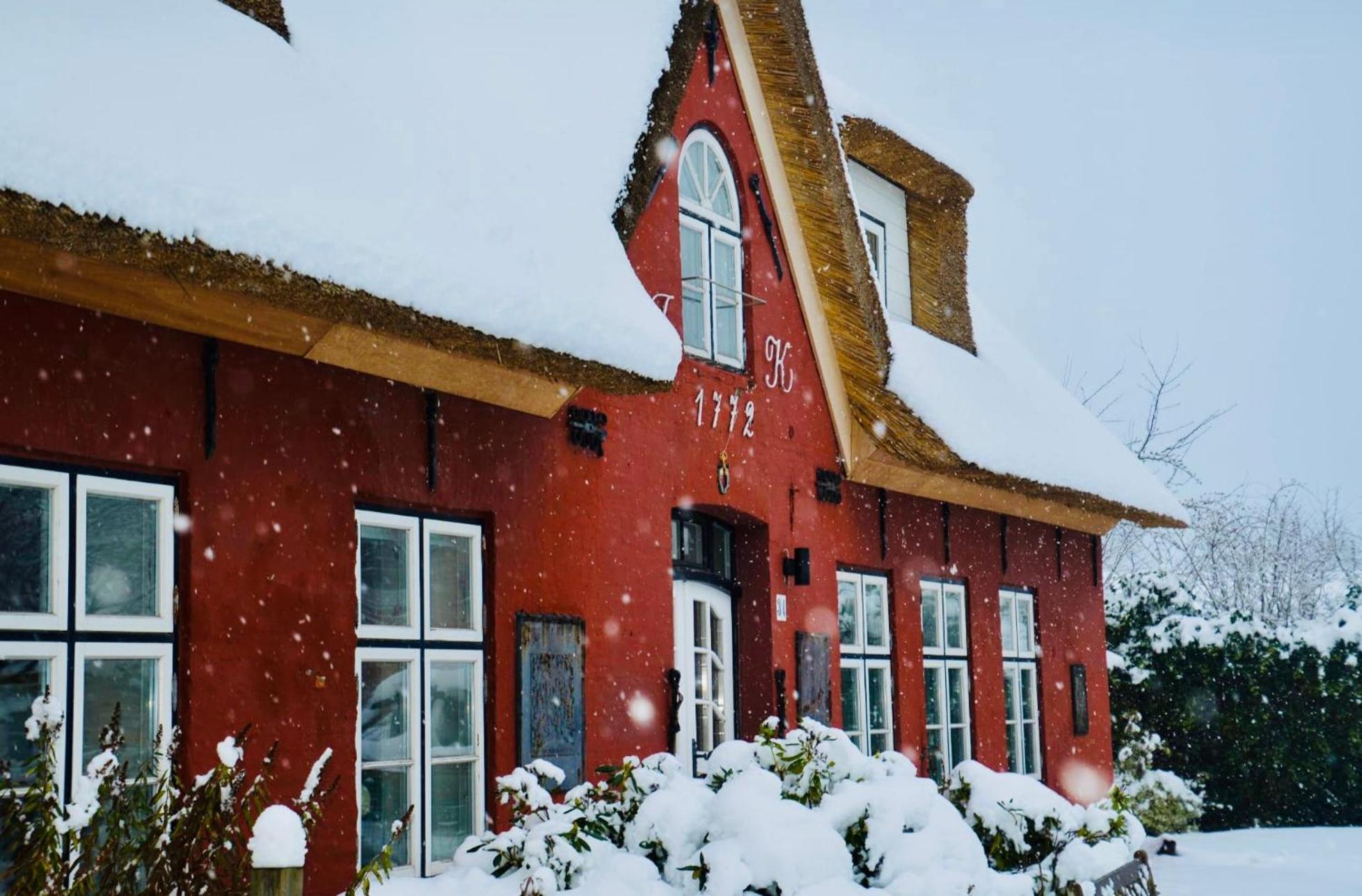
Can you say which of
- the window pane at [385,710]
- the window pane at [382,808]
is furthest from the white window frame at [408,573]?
the window pane at [382,808]

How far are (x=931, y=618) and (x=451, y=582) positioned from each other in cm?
495

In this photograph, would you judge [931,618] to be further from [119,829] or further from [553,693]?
[119,829]

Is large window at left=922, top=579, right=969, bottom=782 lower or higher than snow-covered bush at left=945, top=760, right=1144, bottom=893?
higher

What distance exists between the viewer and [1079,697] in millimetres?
12820

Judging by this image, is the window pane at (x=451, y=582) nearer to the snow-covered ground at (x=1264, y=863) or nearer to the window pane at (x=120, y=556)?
the window pane at (x=120, y=556)

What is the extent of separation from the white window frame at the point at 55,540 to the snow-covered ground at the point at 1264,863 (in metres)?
7.66

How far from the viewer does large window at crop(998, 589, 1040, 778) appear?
38.6 ft

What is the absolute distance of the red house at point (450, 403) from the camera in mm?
4809

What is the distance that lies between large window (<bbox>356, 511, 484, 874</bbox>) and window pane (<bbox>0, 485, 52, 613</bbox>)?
1277mm

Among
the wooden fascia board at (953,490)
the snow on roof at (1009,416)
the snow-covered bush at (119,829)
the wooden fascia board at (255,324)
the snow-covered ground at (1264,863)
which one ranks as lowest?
the snow-covered ground at (1264,863)

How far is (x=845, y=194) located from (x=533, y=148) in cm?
277

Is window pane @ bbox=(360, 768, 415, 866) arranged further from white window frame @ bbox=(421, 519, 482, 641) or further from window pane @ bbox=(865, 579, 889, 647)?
window pane @ bbox=(865, 579, 889, 647)

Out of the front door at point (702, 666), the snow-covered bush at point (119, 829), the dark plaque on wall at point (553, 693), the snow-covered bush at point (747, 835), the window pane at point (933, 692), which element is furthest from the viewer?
the window pane at point (933, 692)

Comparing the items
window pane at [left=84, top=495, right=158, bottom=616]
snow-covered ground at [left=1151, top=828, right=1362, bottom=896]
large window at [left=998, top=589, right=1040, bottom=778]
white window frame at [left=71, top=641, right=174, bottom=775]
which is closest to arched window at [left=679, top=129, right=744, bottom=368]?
window pane at [left=84, top=495, right=158, bottom=616]
